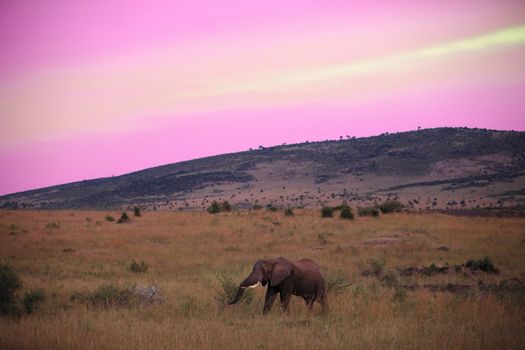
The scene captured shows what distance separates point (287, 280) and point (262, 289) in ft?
13.6

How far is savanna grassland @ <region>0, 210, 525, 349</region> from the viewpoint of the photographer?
839 centimetres

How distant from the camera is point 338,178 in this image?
95.9 meters

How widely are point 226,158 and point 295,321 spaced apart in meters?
119

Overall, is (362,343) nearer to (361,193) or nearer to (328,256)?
(328,256)

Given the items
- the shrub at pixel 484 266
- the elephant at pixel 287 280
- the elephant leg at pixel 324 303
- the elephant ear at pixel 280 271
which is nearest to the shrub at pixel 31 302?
the elephant at pixel 287 280

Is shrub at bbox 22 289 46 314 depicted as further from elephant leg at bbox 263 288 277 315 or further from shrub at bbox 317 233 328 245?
shrub at bbox 317 233 328 245

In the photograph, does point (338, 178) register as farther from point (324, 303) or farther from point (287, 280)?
point (287, 280)

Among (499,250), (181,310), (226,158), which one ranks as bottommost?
(499,250)

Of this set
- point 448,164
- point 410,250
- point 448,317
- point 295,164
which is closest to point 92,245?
point 410,250

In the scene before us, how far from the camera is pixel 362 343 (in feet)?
26.3

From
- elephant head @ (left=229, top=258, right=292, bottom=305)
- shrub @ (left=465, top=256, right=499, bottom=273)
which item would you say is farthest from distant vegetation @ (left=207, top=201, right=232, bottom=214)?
elephant head @ (left=229, top=258, right=292, bottom=305)

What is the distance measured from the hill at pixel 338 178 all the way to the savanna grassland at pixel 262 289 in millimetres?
36314

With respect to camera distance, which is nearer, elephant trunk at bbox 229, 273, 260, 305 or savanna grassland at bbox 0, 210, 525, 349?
savanna grassland at bbox 0, 210, 525, 349

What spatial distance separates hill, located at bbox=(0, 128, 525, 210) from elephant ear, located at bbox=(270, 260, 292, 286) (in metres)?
51.8
